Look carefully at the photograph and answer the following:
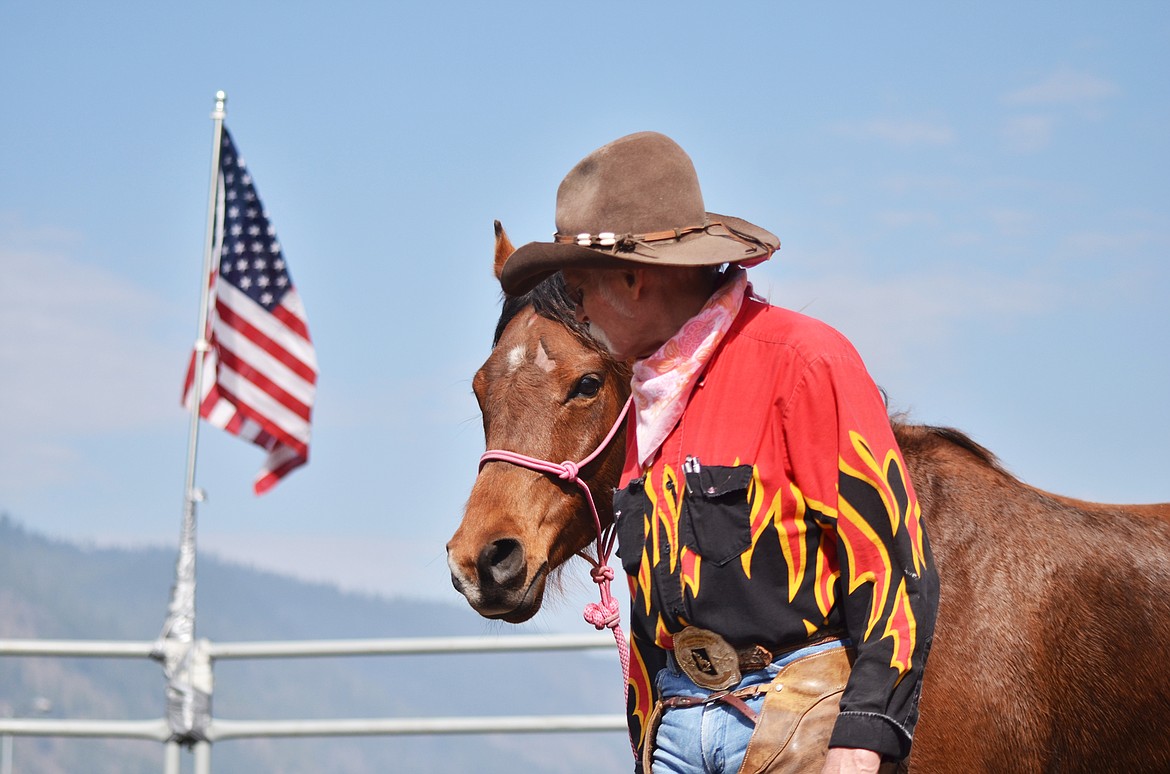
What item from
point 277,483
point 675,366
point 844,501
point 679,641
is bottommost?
point 277,483

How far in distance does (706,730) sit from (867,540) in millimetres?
437

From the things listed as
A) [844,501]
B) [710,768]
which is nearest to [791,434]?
[844,501]

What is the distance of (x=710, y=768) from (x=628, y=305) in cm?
84

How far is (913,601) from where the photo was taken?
2084 millimetres

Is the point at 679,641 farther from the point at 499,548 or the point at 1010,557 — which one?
the point at 1010,557

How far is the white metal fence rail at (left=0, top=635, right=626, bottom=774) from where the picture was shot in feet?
21.4

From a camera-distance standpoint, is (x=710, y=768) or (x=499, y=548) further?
(x=499, y=548)

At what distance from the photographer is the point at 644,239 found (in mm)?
2383

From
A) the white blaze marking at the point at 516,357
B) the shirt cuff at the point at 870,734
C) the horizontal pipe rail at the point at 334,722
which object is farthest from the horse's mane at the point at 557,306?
the horizontal pipe rail at the point at 334,722

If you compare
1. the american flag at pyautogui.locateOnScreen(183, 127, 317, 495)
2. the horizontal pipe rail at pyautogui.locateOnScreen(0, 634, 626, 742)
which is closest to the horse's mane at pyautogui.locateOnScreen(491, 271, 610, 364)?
the horizontal pipe rail at pyautogui.locateOnScreen(0, 634, 626, 742)

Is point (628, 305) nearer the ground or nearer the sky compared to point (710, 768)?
nearer the sky

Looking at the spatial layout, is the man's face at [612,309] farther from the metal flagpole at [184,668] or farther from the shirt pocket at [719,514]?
the metal flagpole at [184,668]

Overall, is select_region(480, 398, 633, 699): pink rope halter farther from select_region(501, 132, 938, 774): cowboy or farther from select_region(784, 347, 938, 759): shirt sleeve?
select_region(784, 347, 938, 759): shirt sleeve

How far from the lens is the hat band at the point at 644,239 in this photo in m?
2.37
